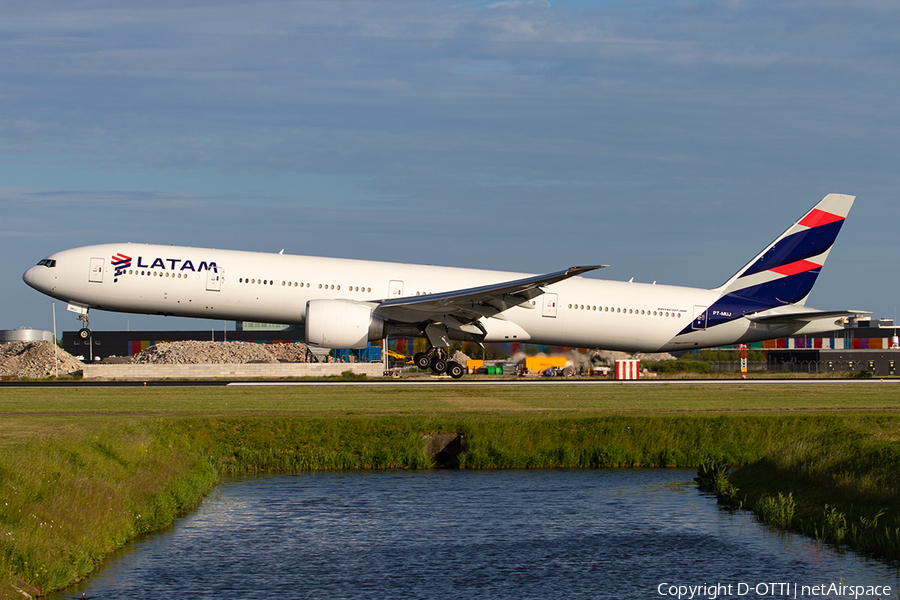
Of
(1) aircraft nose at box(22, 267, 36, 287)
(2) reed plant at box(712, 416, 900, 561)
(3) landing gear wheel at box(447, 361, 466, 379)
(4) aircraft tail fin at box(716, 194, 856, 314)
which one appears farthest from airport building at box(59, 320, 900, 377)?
(2) reed plant at box(712, 416, 900, 561)

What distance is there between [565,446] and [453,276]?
1564 cm

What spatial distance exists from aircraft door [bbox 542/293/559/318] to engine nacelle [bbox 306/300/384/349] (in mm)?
8030

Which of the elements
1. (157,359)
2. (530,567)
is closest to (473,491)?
(530,567)

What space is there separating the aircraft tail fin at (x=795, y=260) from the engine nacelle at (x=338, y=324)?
1768 cm

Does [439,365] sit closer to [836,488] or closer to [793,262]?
[793,262]

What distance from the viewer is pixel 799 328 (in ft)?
137

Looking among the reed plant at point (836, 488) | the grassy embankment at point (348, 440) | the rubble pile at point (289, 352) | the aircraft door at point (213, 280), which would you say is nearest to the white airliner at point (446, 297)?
the aircraft door at point (213, 280)

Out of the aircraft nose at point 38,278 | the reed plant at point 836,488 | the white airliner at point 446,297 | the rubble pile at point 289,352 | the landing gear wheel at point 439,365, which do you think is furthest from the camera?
the rubble pile at point 289,352

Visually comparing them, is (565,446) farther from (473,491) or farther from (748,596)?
(748,596)

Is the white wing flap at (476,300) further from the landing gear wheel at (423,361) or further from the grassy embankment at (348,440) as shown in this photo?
the grassy embankment at (348,440)

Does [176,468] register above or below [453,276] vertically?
below

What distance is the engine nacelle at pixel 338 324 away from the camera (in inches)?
1385

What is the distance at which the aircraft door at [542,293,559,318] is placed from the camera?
39406mm

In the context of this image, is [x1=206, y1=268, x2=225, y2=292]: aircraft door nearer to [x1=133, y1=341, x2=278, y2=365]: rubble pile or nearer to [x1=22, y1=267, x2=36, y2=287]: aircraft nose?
[x1=22, y1=267, x2=36, y2=287]: aircraft nose
